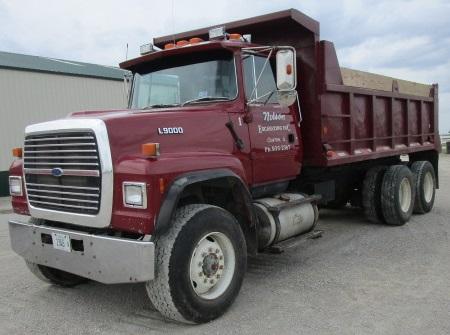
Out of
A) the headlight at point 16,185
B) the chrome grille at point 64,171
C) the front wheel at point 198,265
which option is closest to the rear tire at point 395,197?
the front wheel at point 198,265

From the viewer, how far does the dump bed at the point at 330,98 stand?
20.3 feet

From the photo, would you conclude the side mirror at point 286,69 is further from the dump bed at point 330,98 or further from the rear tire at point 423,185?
the rear tire at point 423,185

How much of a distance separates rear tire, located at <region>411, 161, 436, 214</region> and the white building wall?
28.3 feet

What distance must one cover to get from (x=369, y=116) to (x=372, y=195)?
1361 millimetres

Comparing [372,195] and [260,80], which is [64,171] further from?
[372,195]

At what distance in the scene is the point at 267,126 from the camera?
5.41m

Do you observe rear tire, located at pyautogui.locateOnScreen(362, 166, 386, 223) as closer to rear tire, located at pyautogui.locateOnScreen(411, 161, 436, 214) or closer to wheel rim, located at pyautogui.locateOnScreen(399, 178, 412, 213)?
wheel rim, located at pyautogui.locateOnScreen(399, 178, 412, 213)

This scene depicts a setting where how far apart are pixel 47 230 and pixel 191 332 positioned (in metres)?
1.55

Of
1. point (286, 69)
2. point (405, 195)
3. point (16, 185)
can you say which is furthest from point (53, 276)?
point (405, 195)

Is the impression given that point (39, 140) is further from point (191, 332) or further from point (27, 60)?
point (27, 60)

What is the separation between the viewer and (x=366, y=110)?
7.42 metres

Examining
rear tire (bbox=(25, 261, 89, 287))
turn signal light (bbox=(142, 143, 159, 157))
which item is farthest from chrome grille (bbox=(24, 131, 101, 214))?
rear tire (bbox=(25, 261, 89, 287))

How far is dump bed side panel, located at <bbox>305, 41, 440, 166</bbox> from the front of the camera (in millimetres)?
6352

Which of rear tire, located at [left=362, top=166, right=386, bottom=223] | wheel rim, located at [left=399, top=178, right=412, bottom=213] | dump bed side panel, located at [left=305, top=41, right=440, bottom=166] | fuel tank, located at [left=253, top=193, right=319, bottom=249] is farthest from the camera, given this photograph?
wheel rim, located at [left=399, top=178, right=412, bottom=213]
